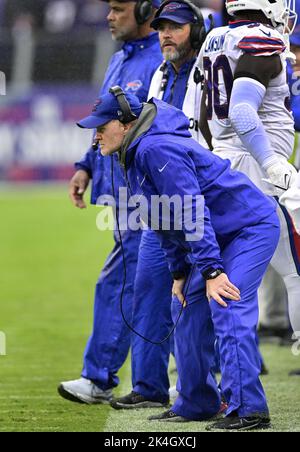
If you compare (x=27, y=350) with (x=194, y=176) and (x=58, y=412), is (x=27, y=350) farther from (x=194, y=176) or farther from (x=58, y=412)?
(x=194, y=176)

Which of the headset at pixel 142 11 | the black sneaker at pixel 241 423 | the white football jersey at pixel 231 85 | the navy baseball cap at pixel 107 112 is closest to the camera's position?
the black sneaker at pixel 241 423

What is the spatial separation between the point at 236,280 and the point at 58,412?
4.47ft

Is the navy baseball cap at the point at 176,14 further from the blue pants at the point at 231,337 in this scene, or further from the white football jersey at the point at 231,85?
the blue pants at the point at 231,337

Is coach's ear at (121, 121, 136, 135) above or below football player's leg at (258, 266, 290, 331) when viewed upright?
above

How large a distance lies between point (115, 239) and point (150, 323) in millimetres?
699

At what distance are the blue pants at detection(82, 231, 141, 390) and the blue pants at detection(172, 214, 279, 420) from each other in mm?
920

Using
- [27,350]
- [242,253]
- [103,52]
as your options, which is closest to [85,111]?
[103,52]

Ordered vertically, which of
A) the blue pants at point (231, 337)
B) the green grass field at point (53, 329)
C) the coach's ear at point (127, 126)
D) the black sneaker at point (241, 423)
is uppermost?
the coach's ear at point (127, 126)

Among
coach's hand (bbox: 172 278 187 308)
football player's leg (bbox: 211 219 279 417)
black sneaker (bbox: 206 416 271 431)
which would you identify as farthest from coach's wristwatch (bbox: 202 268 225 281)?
black sneaker (bbox: 206 416 271 431)

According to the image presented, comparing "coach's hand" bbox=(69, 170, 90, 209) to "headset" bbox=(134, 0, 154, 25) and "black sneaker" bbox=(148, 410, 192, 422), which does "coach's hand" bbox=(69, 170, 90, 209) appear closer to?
"headset" bbox=(134, 0, 154, 25)

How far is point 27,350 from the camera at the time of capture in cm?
805

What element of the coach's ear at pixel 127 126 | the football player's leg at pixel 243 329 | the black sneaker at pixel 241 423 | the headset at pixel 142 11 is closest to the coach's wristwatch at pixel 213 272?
the football player's leg at pixel 243 329

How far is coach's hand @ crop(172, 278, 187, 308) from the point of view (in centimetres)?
535

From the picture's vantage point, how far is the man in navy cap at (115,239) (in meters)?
6.29
